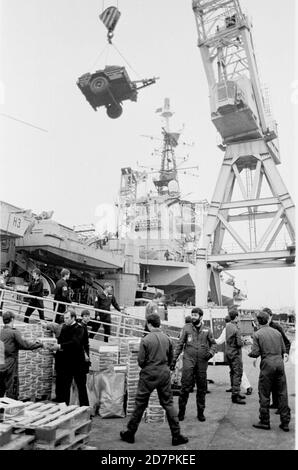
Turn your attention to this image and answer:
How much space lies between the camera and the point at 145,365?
5.41 meters

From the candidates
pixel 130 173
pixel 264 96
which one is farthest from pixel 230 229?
pixel 130 173

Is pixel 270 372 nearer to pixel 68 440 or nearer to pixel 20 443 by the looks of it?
pixel 68 440

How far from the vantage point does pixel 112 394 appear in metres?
6.58

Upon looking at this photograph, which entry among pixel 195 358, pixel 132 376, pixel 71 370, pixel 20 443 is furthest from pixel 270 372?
pixel 20 443

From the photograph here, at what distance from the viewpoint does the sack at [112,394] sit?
6.48 m

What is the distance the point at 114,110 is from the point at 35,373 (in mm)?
8471

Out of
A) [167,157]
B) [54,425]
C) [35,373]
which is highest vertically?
[167,157]

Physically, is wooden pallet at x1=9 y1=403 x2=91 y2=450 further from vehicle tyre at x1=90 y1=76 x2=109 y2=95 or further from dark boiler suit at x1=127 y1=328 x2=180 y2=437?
vehicle tyre at x1=90 y1=76 x2=109 y2=95

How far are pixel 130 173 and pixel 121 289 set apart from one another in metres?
18.4

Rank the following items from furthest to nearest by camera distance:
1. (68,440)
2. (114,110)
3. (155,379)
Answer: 1. (114,110)
2. (155,379)
3. (68,440)

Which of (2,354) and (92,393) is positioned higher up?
(2,354)

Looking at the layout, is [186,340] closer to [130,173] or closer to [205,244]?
[205,244]

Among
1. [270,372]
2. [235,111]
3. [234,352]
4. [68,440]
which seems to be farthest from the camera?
[235,111]

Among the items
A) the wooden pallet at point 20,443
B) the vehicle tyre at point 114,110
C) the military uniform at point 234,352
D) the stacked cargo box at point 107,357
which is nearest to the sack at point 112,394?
the stacked cargo box at point 107,357
